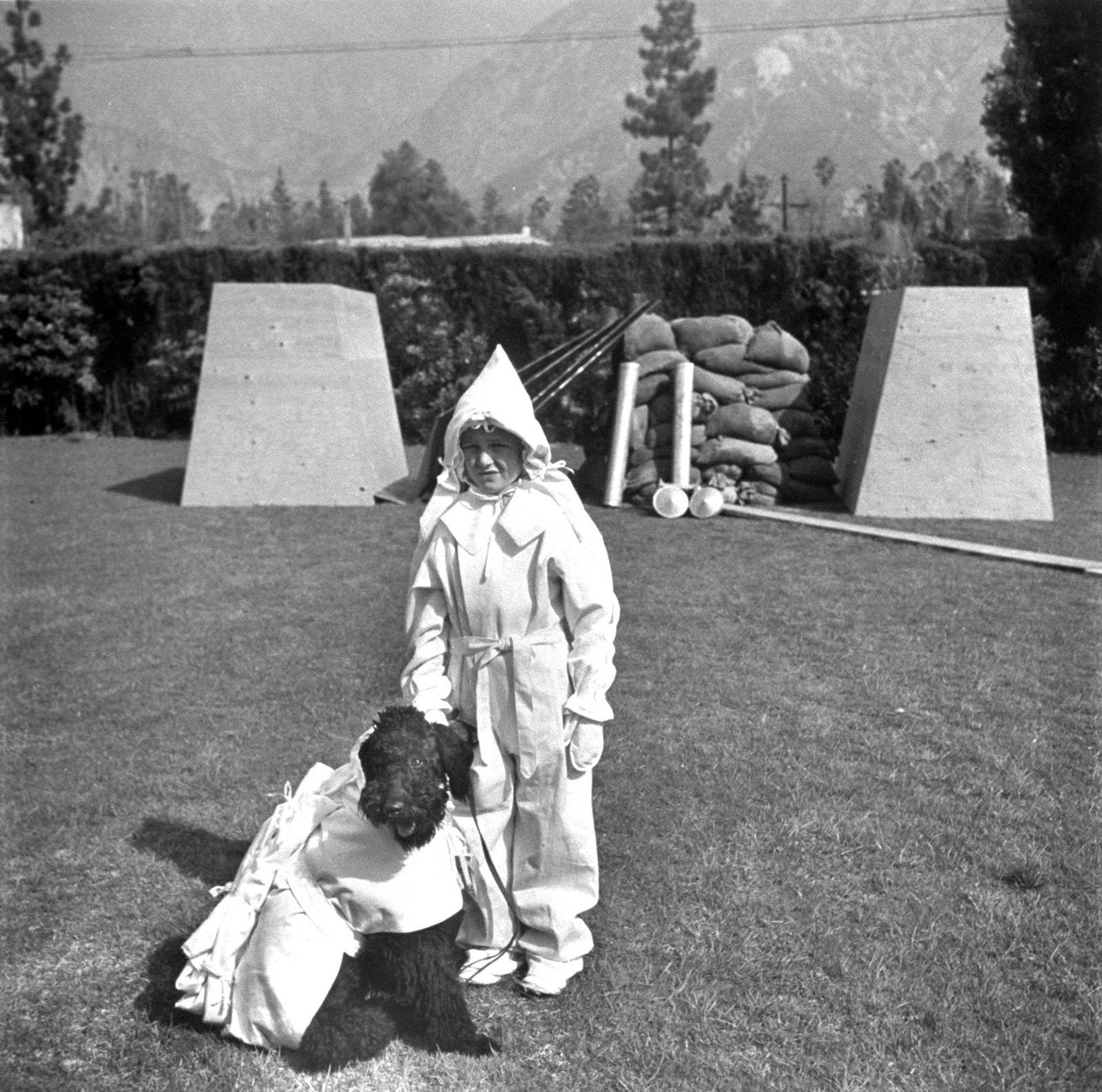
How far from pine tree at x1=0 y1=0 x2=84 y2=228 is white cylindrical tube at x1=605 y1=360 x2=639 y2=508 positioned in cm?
2174

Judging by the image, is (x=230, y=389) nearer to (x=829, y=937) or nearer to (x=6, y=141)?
(x=829, y=937)

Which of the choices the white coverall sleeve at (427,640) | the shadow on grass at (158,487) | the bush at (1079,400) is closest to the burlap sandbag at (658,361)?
the shadow on grass at (158,487)

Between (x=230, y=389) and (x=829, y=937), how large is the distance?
9449mm

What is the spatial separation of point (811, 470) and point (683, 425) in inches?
55.3

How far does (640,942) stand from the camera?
4.11 metres

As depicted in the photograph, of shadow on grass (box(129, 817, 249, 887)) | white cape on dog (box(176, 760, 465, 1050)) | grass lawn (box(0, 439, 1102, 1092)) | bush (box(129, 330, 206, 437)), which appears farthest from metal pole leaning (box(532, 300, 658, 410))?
white cape on dog (box(176, 760, 465, 1050))

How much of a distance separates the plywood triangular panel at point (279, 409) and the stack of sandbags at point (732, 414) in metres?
2.66

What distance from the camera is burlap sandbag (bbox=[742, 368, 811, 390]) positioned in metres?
12.7

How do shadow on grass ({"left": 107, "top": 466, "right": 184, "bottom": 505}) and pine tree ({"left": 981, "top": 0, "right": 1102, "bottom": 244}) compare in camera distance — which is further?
pine tree ({"left": 981, "top": 0, "right": 1102, "bottom": 244})

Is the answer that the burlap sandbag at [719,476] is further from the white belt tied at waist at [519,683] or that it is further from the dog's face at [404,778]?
the dog's face at [404,778]

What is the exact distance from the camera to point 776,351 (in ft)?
41.9

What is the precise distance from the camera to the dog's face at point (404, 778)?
10.5 feet

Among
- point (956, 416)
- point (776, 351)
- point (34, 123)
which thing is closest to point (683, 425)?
point (776, 351)

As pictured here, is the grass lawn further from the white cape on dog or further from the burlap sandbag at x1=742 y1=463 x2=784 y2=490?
the burlap sandbag at x1=742 y1=463 x2=784 y2=490
